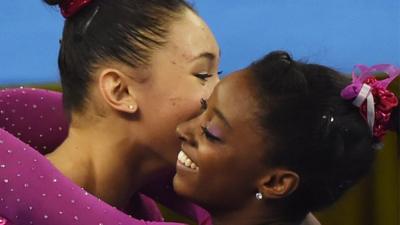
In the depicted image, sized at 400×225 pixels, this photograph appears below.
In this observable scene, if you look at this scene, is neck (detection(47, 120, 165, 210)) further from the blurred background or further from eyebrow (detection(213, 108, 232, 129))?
the blurred background

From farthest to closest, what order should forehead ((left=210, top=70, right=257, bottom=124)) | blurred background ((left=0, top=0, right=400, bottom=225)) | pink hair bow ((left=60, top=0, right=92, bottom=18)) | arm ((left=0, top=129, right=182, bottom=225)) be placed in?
blurred background ((left=0, top=0, right=400, bottom=225)) → pink hair bow ((left=60, top=0, right=92, bottom=18)) → forehead ((left=210, top=70, right=257, bottom=124)) → arm ((left=0, top=129, right=182, bottom=225))

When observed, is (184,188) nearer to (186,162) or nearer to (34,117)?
(186,162)

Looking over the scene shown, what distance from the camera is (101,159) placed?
84cm

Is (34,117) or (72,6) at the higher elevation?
(72,6)

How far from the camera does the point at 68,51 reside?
33.9 inches

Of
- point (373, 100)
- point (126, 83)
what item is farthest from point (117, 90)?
point (373, 100)

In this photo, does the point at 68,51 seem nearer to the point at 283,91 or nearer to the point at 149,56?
the point at 149,56

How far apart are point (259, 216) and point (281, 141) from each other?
76 mm

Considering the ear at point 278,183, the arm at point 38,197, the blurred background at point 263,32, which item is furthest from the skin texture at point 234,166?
the blurred background at point 263,32

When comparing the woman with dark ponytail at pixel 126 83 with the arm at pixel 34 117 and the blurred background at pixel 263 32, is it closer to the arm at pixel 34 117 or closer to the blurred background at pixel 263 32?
the arm at pixel 34 117

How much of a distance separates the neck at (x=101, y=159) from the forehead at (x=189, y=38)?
0.11m

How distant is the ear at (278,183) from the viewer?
2.42 ft

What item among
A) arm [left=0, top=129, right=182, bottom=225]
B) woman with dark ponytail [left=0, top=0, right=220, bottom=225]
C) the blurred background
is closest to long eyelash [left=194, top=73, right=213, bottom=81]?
woman with dark ponytail [left=0, top=0, right=220, bottom=225]

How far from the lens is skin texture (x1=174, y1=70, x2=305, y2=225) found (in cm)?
74
